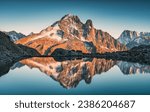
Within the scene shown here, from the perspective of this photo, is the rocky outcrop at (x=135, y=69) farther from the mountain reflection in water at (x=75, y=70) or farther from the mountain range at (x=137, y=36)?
the mountain range at (x=137, y=36)

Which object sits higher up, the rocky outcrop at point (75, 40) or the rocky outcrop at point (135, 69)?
the rocky outcrop at point (75, 40)

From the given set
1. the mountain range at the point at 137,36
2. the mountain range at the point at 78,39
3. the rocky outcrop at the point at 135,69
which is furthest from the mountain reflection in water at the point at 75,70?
the mountain range at the point at 137,36

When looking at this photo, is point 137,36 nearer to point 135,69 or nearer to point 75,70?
point 135,69

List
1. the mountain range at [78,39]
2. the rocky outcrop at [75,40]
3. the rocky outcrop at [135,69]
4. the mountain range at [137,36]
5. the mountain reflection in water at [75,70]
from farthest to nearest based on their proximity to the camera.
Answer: the rocky outcrop at [135,69] < the rocky outcrop at [75,40] < the mountain range at [78,39] < the mountain range at [137,36] < the mountain reflection in water at [75,70]

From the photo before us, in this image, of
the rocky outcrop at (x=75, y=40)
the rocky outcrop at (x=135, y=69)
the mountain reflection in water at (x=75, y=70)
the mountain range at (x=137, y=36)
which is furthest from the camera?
the rocky outcrop at (x=135, y=69)

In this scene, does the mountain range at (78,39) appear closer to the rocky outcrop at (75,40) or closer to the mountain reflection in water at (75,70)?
the rocky outcrop at (75,40)

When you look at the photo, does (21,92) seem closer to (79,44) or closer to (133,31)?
(133,31)

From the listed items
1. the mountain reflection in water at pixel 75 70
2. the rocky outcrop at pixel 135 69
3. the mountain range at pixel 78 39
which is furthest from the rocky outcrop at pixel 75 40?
the rocky outcrop at pixel 135 69

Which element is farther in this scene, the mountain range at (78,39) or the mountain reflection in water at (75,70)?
the mountain range at (78,39)

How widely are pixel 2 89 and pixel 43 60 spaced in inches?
1252

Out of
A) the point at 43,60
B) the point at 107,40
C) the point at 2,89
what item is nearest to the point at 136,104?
the point at 2,89

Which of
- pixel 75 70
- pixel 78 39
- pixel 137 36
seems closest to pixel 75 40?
pixel 78 39

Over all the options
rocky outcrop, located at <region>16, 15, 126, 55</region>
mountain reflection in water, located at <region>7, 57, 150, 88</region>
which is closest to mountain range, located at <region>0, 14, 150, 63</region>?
rocky outcrop, located at <region>16, 15, 126, 55</region>

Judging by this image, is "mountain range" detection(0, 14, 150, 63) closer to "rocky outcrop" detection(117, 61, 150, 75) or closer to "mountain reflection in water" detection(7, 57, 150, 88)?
"mountain reflection in water" detection(7, 57, 150, 88)
